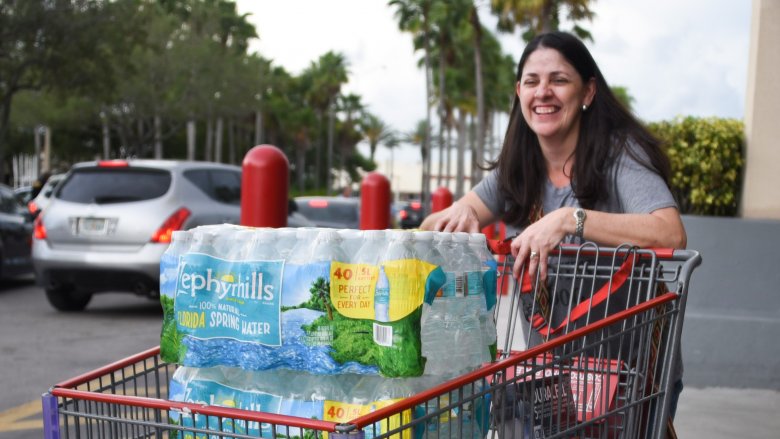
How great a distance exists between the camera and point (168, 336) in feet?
8.19

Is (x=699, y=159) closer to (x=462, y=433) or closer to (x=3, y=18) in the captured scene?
(x=462, y=433)

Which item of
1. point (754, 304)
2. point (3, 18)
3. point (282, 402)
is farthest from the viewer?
point (3, 18)

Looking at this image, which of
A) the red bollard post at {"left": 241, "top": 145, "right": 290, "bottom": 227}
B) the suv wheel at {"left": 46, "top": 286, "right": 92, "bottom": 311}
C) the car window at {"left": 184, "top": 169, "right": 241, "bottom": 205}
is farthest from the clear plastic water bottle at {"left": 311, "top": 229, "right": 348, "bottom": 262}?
the suv wheel at {"left": 46, "top": 286, "right": 92, "bottom": 311}

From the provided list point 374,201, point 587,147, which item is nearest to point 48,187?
point 374,201

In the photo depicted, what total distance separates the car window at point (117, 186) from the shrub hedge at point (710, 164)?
5407 millimetres

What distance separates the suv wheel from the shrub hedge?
6848 mm

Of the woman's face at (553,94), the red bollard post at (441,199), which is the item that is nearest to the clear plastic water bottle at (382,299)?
the woman's face at (553,94)

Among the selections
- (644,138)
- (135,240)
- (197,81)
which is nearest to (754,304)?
(644,138)

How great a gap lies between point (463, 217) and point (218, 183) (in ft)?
28.5

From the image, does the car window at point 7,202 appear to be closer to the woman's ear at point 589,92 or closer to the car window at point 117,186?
the car window at point 117,186

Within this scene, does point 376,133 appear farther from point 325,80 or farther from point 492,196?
point 492,196

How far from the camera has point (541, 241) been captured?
299 cm

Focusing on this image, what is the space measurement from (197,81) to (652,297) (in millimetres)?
49026

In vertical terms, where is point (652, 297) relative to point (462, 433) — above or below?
above
